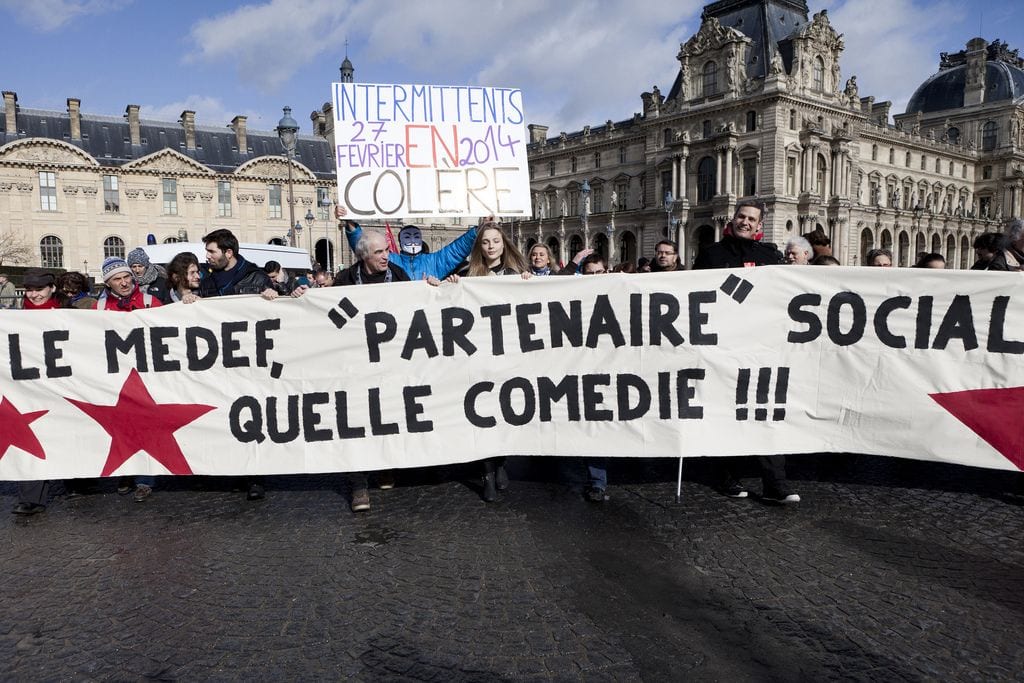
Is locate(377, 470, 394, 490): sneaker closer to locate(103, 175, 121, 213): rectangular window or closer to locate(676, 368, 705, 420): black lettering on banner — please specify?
locate(676, 368, 705, 420): black lettering on banner

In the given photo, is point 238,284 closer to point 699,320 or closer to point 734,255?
point 699,320

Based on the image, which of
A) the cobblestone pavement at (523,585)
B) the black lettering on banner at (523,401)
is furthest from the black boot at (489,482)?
the black lettering on banner at (523,401)

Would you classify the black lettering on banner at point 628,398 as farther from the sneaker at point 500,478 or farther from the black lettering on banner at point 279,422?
the black lettering on banner at point 279,422

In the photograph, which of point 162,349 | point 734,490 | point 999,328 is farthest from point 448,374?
point 999,328

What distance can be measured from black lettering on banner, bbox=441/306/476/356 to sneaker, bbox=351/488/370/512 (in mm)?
1128

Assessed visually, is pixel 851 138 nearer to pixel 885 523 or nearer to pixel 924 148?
pixel 924 148

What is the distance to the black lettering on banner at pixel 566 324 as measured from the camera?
520cm

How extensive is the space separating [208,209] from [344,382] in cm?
5513

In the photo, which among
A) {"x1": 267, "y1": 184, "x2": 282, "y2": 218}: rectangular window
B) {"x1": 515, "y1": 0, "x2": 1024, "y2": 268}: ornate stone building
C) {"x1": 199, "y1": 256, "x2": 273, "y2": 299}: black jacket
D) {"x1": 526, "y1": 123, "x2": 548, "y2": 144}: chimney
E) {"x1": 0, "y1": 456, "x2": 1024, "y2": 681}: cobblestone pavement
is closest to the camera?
{"x1": 0, "y1": 456, "x2": 1024, "y2": 681}: cobblestone pavement

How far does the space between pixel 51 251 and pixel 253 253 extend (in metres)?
38.5

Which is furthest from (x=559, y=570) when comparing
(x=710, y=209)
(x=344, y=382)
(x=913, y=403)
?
(x=710, y=209)

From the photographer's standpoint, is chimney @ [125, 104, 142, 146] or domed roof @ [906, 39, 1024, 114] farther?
domed roof @ [906, 39, 1024, 114]

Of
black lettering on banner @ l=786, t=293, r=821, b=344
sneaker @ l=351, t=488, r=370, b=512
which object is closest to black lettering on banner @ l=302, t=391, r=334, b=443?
sneaker @ l=351, t=488, r=370, b=512

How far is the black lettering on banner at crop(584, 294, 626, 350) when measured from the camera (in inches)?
204
